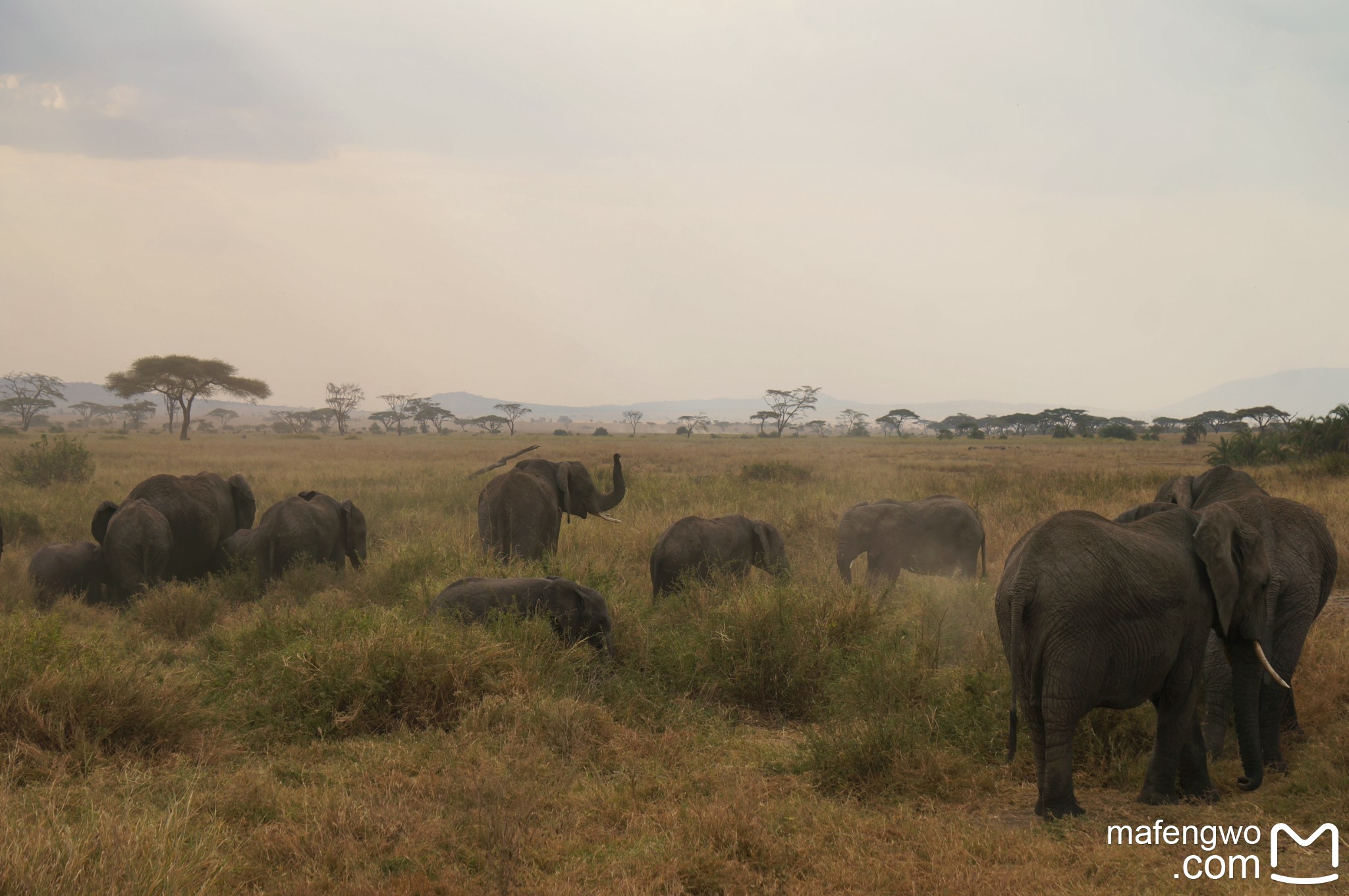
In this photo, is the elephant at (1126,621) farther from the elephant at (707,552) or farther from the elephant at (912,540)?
A: the elephant at (912,540)

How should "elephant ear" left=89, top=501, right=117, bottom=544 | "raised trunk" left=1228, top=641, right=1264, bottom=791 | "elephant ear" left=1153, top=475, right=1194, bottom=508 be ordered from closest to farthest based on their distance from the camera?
"raised trunk" left=1228, top=641, right=1264, bottom=791 < "elephant ear" left=1153, top=475, right=1194, bottom=508 < "elephant ear" left=89, top=501, right=117, bottom=544

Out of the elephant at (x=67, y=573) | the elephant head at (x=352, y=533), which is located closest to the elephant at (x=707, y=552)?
the elephant head at (x=352, y=533)

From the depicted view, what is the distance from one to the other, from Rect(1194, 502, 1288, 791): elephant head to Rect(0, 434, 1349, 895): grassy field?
1.08 feet

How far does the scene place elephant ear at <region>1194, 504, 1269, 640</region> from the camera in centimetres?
459

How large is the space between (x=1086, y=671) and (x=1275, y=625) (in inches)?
84.0

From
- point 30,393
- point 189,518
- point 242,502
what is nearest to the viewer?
point 189,518

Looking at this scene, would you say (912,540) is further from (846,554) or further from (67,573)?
(67,573)

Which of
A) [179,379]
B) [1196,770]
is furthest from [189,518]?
[179,379]

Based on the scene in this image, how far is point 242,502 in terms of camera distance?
11.9 meters

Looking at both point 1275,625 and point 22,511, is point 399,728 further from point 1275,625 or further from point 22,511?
point 22,511

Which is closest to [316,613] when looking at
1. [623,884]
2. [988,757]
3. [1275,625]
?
[623,884]

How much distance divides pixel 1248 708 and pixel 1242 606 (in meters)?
0.68

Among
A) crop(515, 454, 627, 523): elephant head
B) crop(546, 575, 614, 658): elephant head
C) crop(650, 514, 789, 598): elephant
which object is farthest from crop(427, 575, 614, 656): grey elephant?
crop(515, 454, 627, 523): elephant head

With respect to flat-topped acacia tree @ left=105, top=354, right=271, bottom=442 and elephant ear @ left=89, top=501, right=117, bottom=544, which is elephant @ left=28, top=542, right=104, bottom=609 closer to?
elephant ear @ left=89, top=501, right=117, bottom=544
